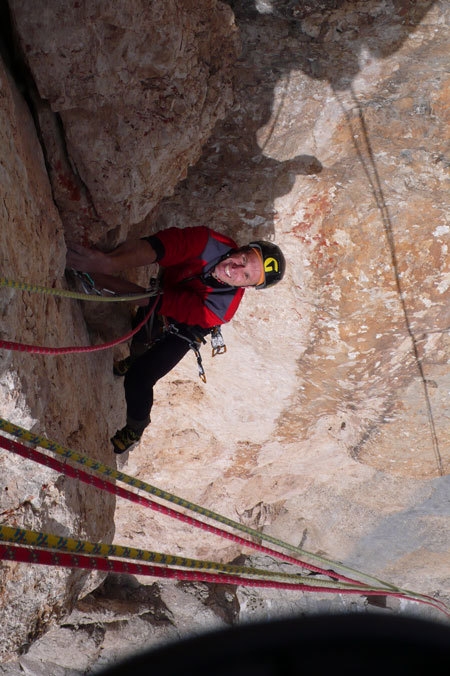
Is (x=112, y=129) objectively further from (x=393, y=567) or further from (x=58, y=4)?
(x=393, y=567)

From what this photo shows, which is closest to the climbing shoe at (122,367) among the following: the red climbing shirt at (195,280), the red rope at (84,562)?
the red climbing shirt at (195,280)

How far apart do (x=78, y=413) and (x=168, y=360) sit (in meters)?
0.88

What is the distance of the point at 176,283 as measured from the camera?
3.75m

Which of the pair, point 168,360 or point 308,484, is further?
point 308,484

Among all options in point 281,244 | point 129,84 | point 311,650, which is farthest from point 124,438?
point 311,650

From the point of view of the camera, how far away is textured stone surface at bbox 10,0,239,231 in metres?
2.54

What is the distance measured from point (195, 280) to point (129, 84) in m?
1.29

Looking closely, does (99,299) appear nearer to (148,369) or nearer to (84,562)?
(148,369)

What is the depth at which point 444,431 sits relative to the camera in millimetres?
5461

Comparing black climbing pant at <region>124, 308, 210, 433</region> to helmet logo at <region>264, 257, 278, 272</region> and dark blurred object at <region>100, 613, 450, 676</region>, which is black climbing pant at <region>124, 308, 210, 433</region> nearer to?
helmet logo at <region>264, 257, 278, 272</region>

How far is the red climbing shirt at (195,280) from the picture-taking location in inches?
137

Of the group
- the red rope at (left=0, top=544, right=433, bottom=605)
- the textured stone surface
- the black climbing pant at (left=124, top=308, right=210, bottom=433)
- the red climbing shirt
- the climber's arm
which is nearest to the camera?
the red rope at (left=0, top=544, right=433, bottom=605)

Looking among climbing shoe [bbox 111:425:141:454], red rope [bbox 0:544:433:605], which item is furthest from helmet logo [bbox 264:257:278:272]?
red rope [bbox 0:544:433:605]

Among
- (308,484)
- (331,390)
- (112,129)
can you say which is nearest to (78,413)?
(112,129)
